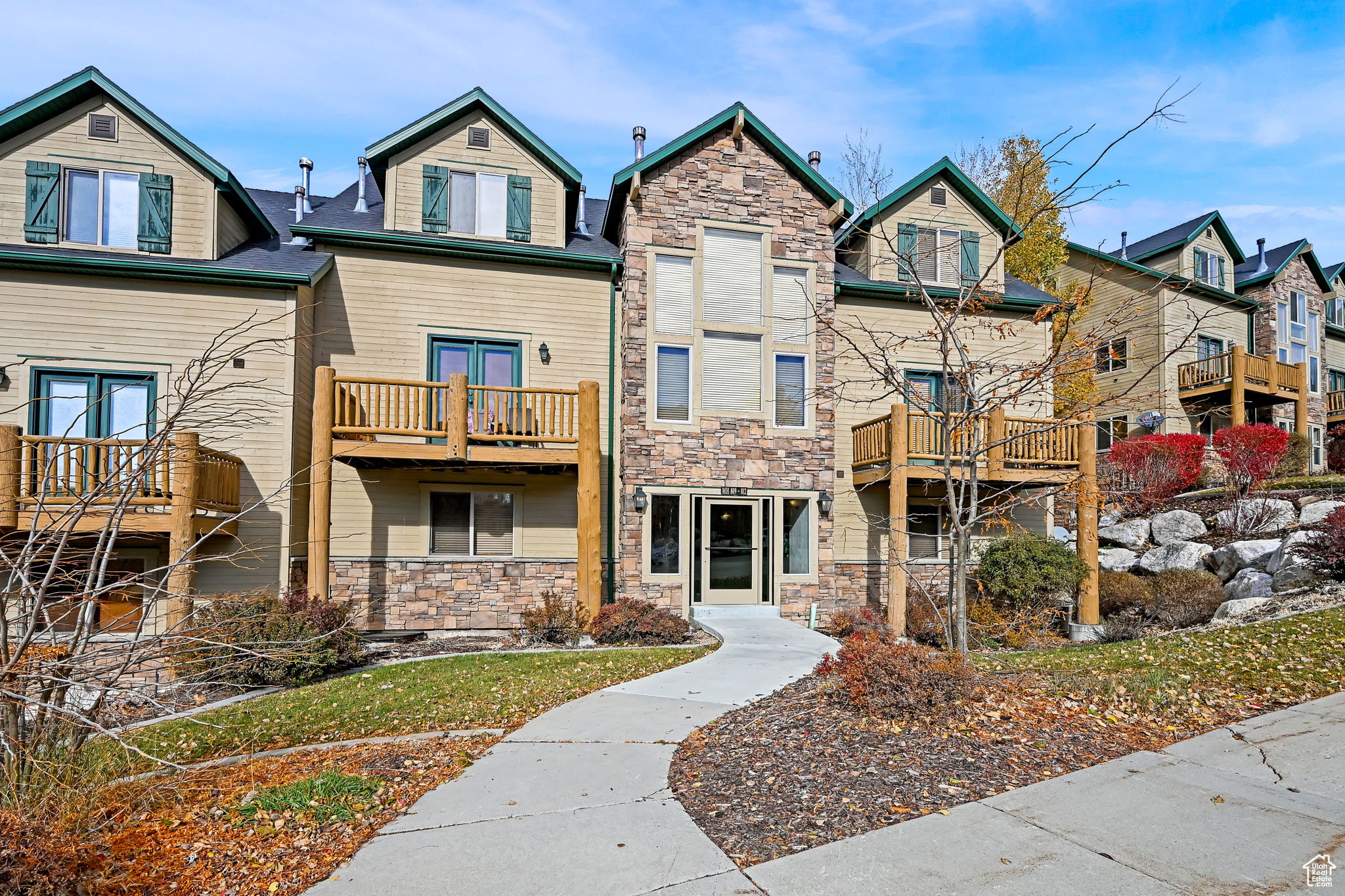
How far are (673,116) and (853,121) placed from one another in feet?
18.6

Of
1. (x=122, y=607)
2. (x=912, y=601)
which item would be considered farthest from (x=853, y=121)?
(x=122, y=607)

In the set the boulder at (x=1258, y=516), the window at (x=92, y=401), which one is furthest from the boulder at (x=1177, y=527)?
the window at (x=92, y=401)

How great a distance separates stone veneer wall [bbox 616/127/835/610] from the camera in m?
14.4

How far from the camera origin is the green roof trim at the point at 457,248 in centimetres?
1401

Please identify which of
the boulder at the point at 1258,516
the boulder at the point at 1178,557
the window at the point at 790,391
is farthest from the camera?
the boulder at the point at 1258,516

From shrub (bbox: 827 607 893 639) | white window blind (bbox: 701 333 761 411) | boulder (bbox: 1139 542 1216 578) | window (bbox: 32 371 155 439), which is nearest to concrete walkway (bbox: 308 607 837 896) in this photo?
shrub (bbox: 827 607 893 639)

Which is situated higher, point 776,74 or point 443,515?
point 776,74

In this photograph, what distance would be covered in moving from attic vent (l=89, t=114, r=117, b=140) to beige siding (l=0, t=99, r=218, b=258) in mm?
59

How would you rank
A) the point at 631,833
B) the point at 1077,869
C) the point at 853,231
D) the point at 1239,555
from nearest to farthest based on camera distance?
the point at 1077,869, the point at 631,833, the point at 1239,555, the point at 853,231

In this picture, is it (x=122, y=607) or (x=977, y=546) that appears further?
(x=977, y=546)

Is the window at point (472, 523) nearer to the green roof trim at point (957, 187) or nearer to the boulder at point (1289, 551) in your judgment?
the green roof trim at point (957, 187)

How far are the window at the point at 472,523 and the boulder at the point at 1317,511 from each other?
16.3m

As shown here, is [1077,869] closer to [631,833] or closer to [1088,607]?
[631,833]

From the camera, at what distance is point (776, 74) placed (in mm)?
11414
